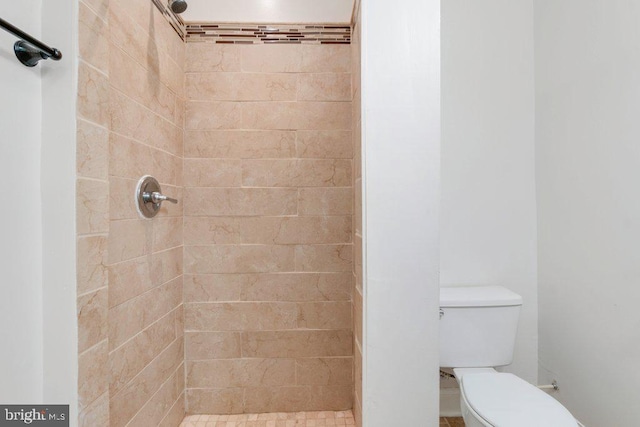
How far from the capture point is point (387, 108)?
1.12 meters

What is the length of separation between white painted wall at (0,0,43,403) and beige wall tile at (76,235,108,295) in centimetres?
10

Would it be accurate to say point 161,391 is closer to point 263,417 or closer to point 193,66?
point 263,417

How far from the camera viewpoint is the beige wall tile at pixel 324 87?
171 cm

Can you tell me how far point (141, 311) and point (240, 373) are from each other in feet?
2.17

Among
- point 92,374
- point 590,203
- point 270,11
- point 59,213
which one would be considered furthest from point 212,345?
point 590,203

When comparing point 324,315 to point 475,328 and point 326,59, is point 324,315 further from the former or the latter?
point 326,59

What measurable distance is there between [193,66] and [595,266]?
2.12m

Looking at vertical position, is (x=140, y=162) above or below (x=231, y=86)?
below

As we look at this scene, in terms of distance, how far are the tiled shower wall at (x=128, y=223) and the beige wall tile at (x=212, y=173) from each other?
6 cm

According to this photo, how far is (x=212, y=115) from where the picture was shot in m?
1.70

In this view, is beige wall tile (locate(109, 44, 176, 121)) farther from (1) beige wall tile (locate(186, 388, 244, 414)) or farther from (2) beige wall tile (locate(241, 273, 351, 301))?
(1) beige wall tile (locate(186, 388, 244, 414))

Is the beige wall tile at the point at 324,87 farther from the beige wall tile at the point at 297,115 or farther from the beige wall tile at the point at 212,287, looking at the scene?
the beige wall tile at the point at 212,287

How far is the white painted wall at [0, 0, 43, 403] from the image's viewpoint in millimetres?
790

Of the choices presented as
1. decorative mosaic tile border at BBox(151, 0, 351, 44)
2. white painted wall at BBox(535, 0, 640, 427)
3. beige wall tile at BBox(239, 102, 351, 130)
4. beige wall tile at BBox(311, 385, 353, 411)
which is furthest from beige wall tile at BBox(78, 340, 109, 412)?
white painted wall at BBox(535, 0, 640, 427)
